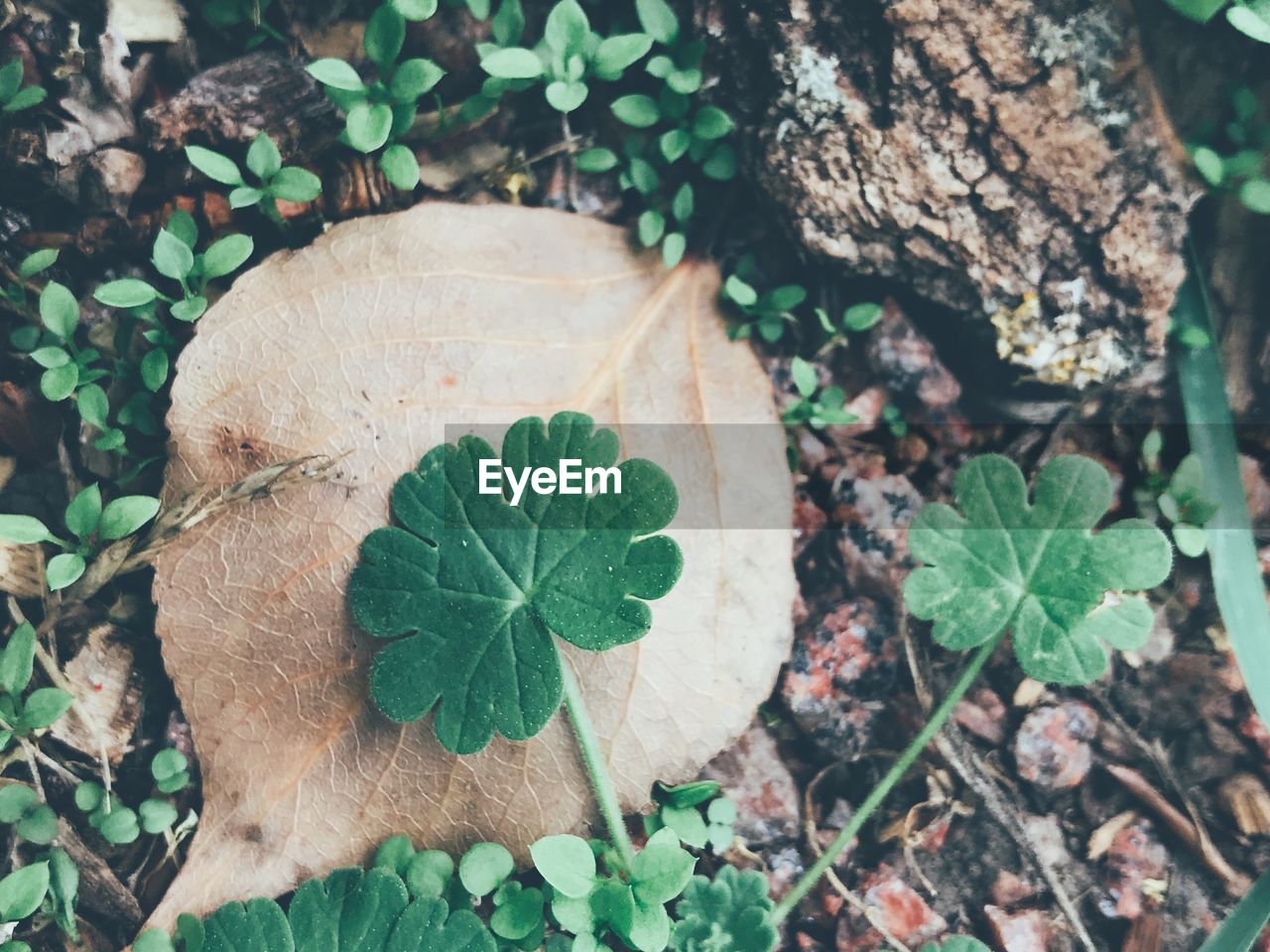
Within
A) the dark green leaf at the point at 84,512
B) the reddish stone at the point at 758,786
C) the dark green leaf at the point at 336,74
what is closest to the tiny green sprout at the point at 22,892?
the dark green leaf at the point at 84,512

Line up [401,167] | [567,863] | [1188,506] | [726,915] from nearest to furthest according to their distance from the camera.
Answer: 1. [567,863]
2. [726,915]
3. [401,167]
4. [1188,506]

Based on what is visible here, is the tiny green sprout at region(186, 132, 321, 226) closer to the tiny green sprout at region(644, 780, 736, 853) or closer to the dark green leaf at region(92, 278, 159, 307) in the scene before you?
the dark green leaf at region(92, 278, 159, 307)

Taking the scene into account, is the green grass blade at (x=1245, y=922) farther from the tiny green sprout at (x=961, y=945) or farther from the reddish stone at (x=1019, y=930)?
the tiny green sprout at (x=961, y=945)

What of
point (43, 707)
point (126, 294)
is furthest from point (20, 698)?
point (126, 294)

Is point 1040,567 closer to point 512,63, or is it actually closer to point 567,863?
point 567,863

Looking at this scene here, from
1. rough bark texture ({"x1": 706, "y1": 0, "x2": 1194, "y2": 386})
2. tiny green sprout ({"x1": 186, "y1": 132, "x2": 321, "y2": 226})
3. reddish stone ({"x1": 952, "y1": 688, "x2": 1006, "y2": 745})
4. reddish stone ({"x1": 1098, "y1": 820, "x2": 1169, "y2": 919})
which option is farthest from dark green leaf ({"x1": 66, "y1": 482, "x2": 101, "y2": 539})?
reddish stone ({"x1": 1098, "y1": 820, "x2": 1169, "y2": 919})
